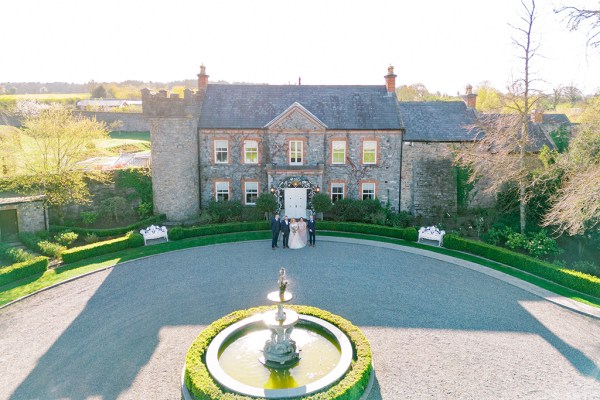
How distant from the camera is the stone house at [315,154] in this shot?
28.8 metres

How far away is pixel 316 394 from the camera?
10.5 meters

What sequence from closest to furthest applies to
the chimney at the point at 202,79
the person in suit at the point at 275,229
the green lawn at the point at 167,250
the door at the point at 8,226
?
1. the green lawn at the point at 167,250
2. the person in suit at the point at 275,229
3. the door at the point at 8,226
4. the chimney at the point at 202,79

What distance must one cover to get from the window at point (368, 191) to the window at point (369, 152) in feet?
5.31

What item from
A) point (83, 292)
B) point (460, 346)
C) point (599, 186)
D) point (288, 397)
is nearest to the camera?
point (288, 397)

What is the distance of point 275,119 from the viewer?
28.6 meters

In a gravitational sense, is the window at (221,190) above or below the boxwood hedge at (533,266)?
above

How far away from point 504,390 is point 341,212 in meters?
18.0

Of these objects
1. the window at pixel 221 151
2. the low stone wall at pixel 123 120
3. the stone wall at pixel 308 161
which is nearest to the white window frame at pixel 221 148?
the window at pixel 221 151

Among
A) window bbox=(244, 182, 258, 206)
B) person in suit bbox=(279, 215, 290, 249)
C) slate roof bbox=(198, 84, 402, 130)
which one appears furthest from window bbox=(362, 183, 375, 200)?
person in suit bbox=(279, 215, 290, 249)

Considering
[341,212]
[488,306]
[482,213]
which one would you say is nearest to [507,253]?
[488,306]

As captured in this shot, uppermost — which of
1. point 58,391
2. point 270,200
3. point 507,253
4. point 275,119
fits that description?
point 275,119

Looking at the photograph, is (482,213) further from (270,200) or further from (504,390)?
(504,390)

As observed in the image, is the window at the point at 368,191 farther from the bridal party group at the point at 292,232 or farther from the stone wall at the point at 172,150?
the stone wall at the point at 172,150

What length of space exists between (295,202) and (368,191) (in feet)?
17.3
